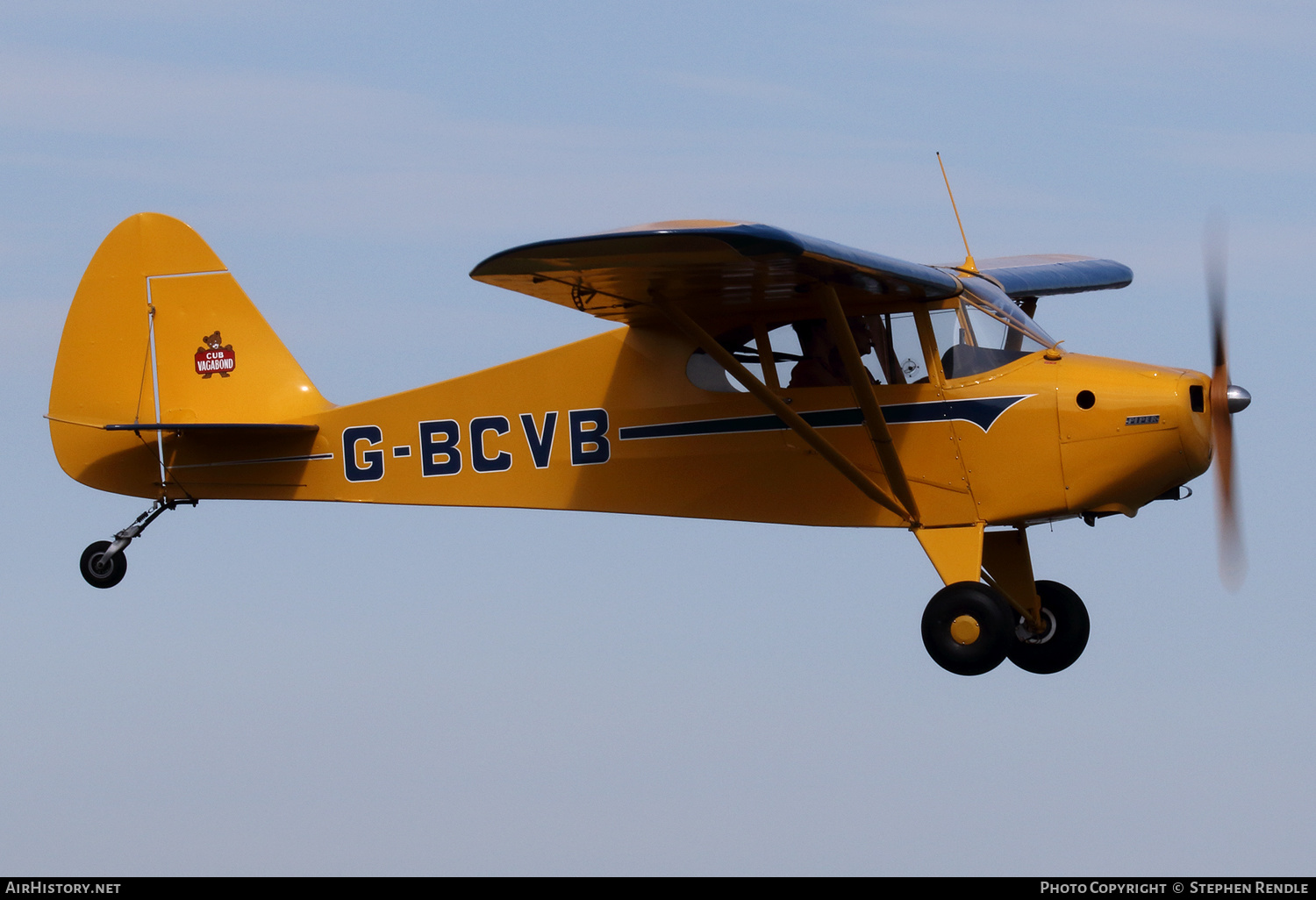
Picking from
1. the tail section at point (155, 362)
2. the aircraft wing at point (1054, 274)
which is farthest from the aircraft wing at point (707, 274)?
the tail section at point (155, 362)

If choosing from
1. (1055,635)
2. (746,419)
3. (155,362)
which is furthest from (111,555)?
(1055,635)

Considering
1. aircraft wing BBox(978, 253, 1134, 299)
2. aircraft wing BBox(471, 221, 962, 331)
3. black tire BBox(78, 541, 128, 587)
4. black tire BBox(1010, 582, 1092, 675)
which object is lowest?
black tire BBox(1010, 582, 1092, 675)

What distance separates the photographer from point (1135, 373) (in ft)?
35.6

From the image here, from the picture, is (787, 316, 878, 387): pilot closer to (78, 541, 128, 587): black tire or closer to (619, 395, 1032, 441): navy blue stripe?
(619, 395, 1032, 441): navy blue stripe

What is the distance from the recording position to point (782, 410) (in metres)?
10.9

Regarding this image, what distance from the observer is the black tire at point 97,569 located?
1294cm

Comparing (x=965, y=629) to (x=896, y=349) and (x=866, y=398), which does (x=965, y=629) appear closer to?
(x=866, y=398)

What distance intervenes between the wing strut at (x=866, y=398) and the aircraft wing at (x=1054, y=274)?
2.40 metres

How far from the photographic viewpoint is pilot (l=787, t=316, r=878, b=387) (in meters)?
11.2

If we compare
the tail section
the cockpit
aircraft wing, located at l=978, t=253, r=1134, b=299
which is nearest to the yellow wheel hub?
the cockpit

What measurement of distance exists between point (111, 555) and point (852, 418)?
5718mm

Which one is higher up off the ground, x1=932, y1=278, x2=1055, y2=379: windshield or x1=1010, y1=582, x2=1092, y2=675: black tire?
x1=932, y1=278, x2=1055, y2=379: windshield

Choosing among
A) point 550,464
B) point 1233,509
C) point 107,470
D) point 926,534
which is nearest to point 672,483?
point 550,464

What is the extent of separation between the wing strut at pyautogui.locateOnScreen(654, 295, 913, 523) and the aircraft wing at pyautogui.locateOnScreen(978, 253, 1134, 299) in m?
2.54
